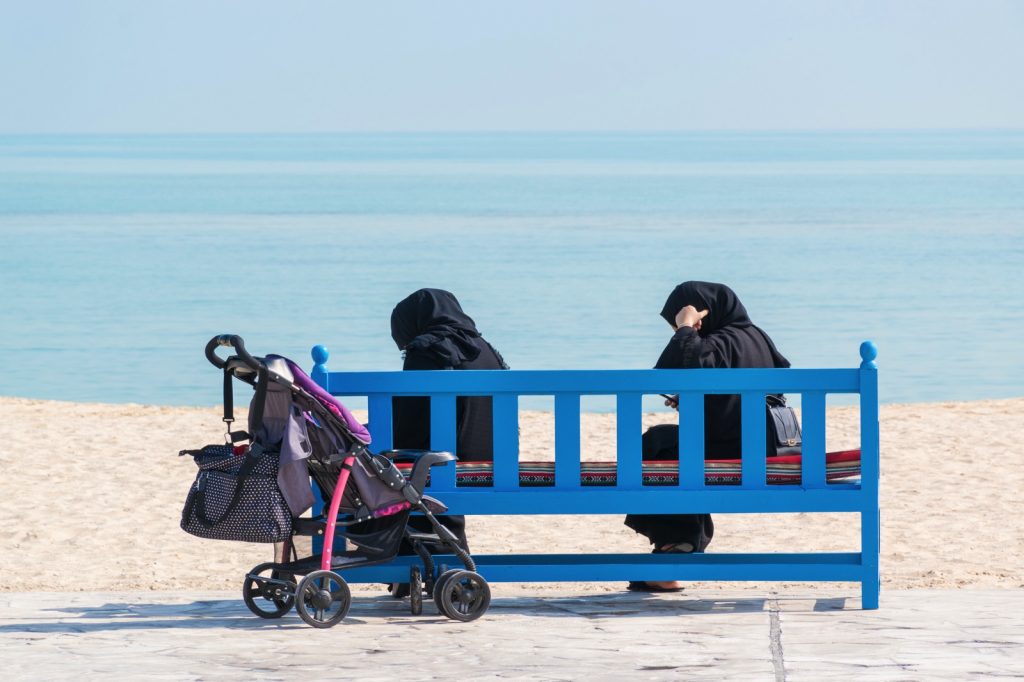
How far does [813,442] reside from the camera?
20.6 feet

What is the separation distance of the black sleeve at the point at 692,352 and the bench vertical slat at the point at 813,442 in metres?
0.48

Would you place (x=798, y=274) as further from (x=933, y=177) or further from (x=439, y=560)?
(x=933, y=177)

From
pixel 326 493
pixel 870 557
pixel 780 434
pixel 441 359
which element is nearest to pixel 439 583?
pixel 326 493

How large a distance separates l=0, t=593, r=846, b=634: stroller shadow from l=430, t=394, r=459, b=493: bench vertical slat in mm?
479

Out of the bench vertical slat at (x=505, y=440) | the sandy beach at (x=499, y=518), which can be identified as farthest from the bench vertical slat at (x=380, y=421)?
the sandy beach at (x=499, y=518)

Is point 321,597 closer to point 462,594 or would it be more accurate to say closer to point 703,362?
point 462,594

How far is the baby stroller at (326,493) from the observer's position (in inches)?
238

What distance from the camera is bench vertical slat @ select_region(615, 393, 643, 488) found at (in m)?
6.29

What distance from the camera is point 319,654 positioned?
5742 mm

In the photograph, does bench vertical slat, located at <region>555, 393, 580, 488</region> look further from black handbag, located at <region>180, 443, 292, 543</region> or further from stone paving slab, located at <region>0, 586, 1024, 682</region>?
black handbag, located at <region>180, 443, 292, 543</region>

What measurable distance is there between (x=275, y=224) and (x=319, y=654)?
5267cm

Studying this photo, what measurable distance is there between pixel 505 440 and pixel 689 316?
96 cm

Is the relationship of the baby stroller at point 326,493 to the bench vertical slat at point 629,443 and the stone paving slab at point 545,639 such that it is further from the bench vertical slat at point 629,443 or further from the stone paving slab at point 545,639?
the bench vertical slat at point 629,443

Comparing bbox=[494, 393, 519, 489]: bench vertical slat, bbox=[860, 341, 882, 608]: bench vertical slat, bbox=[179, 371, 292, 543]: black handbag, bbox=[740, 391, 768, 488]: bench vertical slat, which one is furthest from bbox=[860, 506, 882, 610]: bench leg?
bbox=[179, 371, 292, 543]: black handbag
